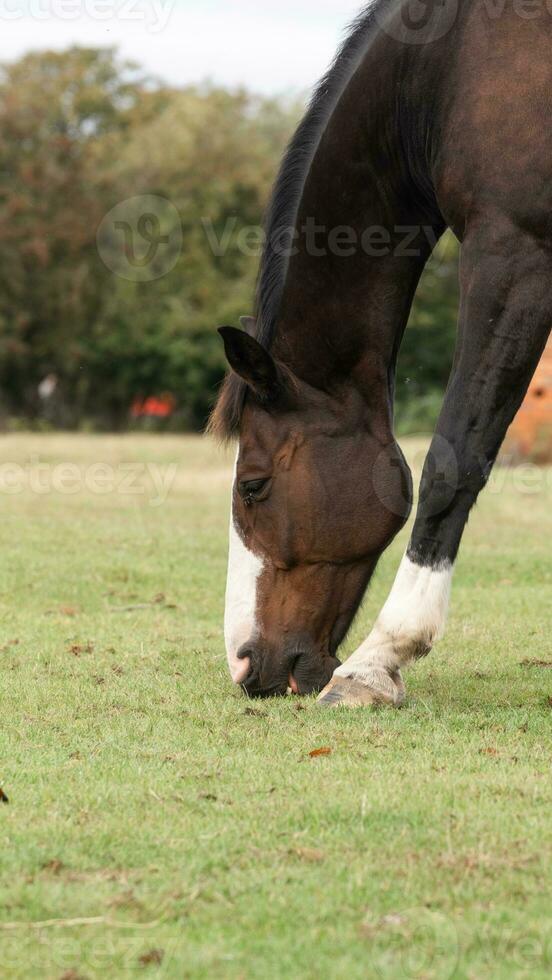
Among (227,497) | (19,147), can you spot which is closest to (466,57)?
(227,497)

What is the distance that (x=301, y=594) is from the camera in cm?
474

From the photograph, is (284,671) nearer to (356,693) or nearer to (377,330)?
(356,693)


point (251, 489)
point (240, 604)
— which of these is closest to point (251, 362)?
point (251, 489)

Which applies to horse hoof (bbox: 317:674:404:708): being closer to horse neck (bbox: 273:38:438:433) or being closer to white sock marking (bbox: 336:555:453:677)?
white sock marking (bbox: 336:555:453:677)

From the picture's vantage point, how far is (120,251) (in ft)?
105

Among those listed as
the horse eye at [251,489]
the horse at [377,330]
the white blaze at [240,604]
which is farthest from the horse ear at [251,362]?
the white blaze at [240,604]

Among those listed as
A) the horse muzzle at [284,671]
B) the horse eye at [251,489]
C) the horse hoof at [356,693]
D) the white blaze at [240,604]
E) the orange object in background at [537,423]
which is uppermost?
the horse eye at [251,489]

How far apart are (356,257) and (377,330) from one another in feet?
0.94

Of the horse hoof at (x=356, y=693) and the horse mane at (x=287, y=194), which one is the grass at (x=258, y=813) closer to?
the horse hoof at (x=356, y=693)

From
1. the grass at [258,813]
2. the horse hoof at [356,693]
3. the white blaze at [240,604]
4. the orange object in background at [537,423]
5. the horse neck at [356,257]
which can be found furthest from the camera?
the orange object in background at [537,423]

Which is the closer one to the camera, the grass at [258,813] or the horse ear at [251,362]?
the grass at [258,813]

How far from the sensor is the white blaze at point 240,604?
465 centimetres

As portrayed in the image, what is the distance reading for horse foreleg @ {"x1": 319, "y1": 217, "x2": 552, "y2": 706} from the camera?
13.9 feet

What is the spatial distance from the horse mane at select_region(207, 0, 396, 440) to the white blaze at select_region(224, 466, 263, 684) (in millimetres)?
471
